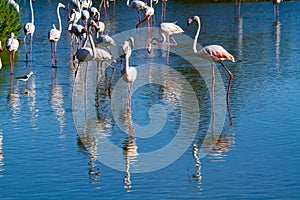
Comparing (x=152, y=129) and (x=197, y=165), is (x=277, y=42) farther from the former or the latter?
(x=197, y=165)

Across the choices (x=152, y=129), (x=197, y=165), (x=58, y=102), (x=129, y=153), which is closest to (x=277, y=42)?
(x=58, y=102)

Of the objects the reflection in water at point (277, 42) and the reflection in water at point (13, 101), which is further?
the reflection in water at point (277, 42)

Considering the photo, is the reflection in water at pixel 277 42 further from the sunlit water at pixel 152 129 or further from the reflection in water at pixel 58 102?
the reflection in water at pixel 58 102

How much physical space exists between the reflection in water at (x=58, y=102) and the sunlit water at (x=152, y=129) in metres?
0.01

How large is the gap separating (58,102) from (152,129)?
2.22 m

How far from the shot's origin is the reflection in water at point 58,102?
394 inches

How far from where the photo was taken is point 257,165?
7.80 meters

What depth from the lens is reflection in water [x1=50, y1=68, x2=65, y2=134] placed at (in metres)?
10.0

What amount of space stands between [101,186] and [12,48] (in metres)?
6.96

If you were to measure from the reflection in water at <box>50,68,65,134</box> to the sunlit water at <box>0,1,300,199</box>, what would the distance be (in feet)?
0.04

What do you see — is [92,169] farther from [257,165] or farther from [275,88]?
[275,88]

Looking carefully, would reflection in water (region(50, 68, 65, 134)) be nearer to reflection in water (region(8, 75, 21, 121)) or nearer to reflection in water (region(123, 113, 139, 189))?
reflection in water (region(8, 75, 21, 121))

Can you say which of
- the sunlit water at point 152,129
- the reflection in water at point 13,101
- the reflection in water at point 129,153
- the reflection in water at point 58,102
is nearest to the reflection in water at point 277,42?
the sunlit water at point 152,129

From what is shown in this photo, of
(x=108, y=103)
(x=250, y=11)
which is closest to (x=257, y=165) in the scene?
(x=108, y=103)
